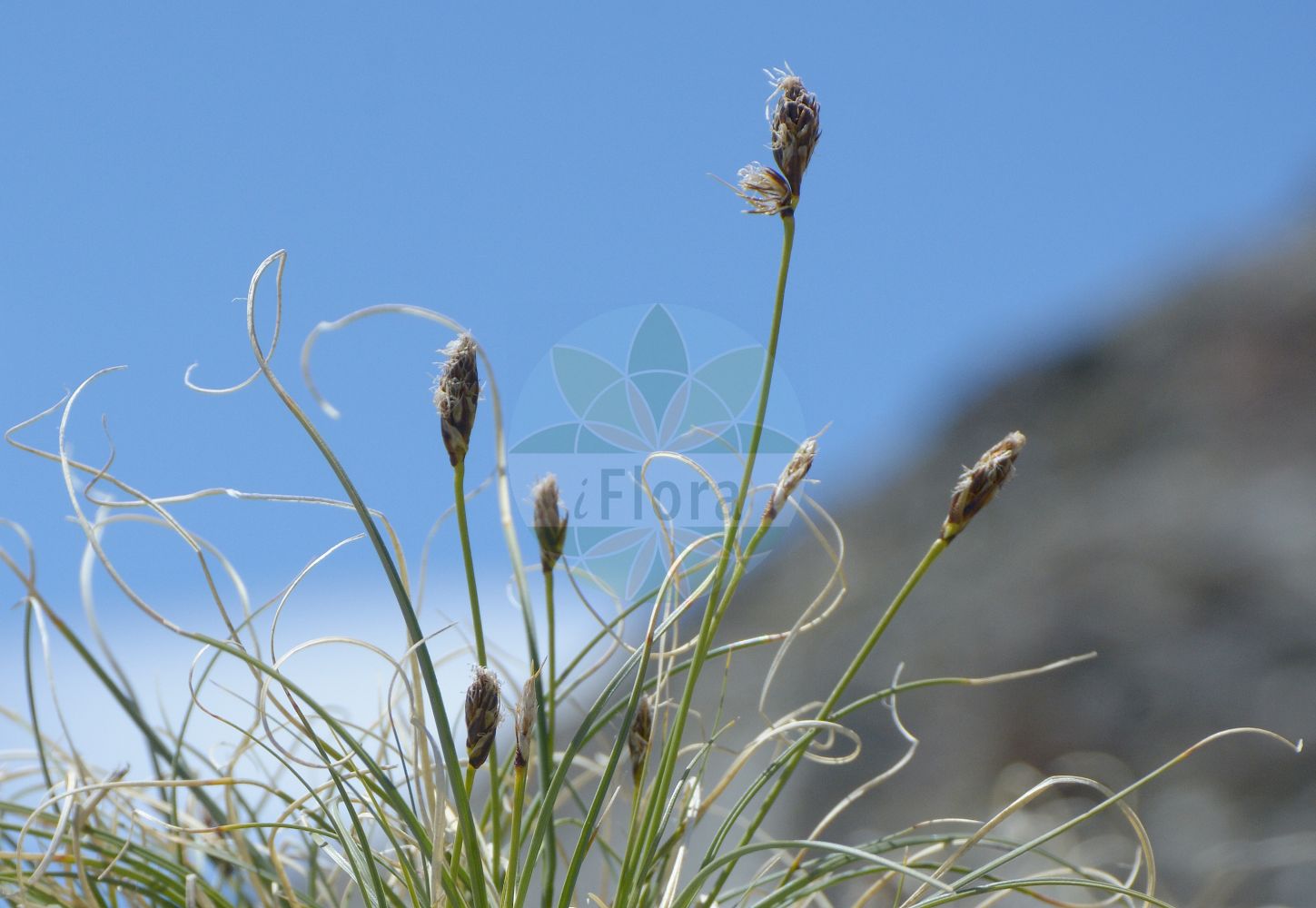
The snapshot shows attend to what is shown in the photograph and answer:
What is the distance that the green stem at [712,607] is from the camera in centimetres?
57

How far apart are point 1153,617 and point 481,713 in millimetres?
4608

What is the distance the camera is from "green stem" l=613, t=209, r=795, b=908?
0.57 m

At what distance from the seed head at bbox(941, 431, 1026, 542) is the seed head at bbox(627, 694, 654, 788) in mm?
211

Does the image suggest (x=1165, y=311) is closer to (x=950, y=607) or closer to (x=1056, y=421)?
(x=1056, y=421)

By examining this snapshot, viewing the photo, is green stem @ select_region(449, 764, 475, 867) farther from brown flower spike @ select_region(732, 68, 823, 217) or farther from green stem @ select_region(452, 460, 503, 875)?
brown flower spike @ select_region(732, 68, 823, 217)

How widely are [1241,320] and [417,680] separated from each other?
25.5ft

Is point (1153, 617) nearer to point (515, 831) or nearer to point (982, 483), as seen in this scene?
point (982, 483)

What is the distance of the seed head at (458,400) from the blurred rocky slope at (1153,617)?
96.7 inches

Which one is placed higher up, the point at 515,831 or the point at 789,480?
the point at 789,480

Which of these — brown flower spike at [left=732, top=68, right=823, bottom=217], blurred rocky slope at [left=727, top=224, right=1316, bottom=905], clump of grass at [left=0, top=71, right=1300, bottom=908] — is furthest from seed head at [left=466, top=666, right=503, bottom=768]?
blurred rocky slope at [left=727, top=224, right=1316, bottom=905]

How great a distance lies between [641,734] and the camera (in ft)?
2.22

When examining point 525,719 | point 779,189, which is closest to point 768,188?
point 779,189

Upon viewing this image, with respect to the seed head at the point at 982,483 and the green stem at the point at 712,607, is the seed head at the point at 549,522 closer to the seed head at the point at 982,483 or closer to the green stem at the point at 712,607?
the green stem at the point at 712,607

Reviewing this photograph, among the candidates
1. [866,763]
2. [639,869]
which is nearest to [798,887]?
[639,869]
